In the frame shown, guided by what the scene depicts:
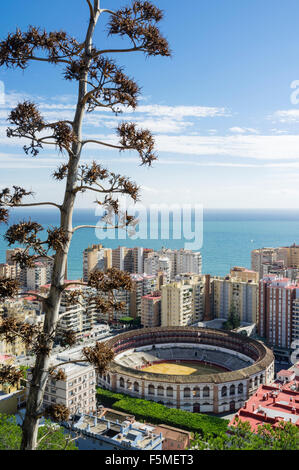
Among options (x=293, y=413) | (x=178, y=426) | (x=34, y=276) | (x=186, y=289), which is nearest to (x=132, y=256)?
(x=34, y=276)

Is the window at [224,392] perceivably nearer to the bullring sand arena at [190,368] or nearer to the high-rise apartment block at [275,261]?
the bullring sand arena at [190,368]

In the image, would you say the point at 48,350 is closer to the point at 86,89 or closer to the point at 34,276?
the point at 86,89

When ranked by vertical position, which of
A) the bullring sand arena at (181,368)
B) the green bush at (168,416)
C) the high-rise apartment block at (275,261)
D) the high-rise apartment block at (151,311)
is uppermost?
the high-rise apartment block at (275,261)

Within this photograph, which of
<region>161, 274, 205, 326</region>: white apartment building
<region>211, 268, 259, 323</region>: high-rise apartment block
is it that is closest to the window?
<region>161, 274, 205, 326</region>: white apartment building

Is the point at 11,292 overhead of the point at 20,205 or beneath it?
beneath

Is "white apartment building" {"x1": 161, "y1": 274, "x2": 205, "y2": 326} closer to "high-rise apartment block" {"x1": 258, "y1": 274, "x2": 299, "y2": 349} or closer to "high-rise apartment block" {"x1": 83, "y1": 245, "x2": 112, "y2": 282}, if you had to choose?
"high-rise apartment block" {"x1": 258, "y1": 274, "x2": 299, "y2": 349}

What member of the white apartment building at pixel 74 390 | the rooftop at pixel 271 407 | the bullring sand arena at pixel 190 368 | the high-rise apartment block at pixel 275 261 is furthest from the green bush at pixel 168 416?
the high-rise apartment block at pixel 275 261

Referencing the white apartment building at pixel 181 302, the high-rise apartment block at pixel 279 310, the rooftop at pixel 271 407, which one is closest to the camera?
the rooftop at pixel 271 407

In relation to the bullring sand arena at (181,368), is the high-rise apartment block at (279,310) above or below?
above
